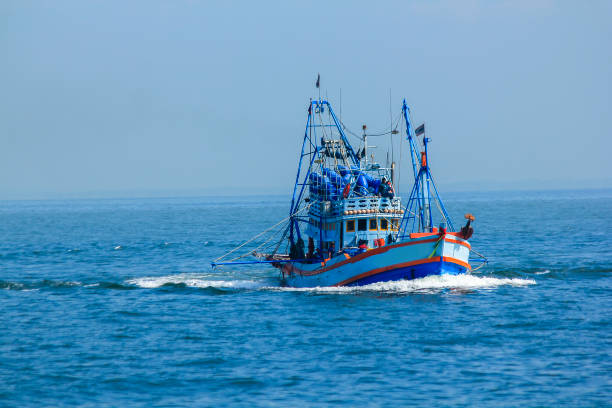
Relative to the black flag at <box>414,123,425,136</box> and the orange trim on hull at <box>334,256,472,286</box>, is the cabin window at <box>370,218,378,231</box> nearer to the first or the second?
the orange trim on hull at <box>334,256,472,286</box>

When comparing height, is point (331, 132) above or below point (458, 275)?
above

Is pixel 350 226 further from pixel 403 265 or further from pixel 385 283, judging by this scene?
pixel 403 265

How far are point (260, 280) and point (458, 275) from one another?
21.2 meters

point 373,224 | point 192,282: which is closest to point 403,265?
point 373,224

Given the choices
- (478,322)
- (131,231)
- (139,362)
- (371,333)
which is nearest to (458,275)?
(478,322)

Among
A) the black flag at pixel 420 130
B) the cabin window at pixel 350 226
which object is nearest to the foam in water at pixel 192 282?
the cabin window at pixel 350 226

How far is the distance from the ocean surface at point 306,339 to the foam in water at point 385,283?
5.9 inches

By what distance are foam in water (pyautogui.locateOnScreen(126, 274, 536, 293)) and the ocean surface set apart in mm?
150

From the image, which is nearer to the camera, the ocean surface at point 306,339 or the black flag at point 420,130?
the ocean surface at point 306,339

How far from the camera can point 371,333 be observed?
1710 inches

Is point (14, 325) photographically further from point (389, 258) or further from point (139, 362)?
point (389, 258)

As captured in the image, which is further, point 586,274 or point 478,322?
point 586,274

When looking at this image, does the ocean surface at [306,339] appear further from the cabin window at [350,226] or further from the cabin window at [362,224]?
the cabin window at [362,224]

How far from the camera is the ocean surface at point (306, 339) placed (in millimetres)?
32469
